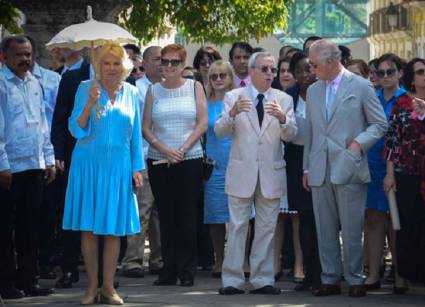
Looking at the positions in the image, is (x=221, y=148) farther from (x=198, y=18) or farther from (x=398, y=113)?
(x=198, y=18)

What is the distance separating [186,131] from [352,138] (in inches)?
70.2

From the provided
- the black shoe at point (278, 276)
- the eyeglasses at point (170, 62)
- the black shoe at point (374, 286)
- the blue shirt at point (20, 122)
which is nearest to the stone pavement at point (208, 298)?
the black shoe at point (374, 286)

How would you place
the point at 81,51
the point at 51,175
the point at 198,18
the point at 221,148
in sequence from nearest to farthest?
1. the point at 51,175
2. the point at 221,148
3. the point at 81,51
4. the point at 198,18

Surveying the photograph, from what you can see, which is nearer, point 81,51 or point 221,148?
point 221,148

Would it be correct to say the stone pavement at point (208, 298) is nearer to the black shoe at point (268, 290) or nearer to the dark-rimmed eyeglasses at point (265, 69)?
A: the black shoe at point (268, 290)

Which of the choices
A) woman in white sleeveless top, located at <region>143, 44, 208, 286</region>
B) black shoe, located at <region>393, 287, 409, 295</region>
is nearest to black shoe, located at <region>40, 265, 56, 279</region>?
woman in white sleeveless top, located at <region>143, 44, 208, 286</region>

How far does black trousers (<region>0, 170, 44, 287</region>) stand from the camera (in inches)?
605

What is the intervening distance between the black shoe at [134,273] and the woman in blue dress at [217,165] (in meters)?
0.72

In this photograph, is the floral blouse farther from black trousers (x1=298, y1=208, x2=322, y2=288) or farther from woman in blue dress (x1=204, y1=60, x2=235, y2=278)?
woman in blue dress (x1=204, y1=60, x2=235, y2=278)

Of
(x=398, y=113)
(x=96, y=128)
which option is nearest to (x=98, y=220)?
(x=96, y=128)

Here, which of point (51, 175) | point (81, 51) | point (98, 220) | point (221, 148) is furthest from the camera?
point (81, 51)

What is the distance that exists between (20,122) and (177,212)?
2041 mm

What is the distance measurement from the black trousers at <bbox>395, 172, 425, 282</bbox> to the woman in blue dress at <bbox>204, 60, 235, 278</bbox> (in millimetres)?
2432

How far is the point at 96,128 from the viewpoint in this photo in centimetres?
1498
